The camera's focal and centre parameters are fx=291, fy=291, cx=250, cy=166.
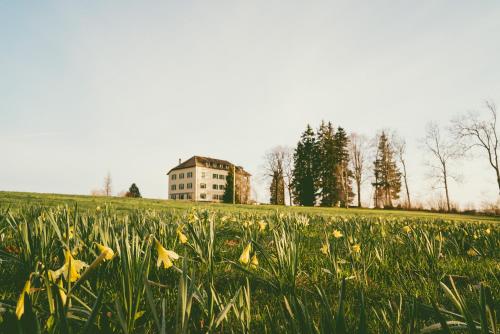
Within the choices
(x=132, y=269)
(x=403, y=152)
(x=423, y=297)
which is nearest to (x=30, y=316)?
(x=132, y=269)

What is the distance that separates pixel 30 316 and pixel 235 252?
2.32 metres

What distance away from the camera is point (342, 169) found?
174 ft

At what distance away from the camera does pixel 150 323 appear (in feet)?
4.54

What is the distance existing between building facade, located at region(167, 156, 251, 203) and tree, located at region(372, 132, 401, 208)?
1117 inches

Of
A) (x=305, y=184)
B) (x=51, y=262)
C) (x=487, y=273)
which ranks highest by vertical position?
(x=305, y=184)

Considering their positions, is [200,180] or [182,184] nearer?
[200,180]

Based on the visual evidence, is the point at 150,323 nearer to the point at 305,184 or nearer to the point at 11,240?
the point at 11,240

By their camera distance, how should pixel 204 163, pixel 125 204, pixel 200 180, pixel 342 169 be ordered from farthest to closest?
pixel 204 163 → pixel 200 180 → pixel 342 169 → pixel 125 204

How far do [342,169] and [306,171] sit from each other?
6462 mm

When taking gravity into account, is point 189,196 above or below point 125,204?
above

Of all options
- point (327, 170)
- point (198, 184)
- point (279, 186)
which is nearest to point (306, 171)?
point (327, 170)

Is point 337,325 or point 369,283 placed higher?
point 337,325

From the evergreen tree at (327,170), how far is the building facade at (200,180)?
67.3 feet

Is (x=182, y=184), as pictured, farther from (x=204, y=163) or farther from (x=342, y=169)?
(x=342, y=169)
